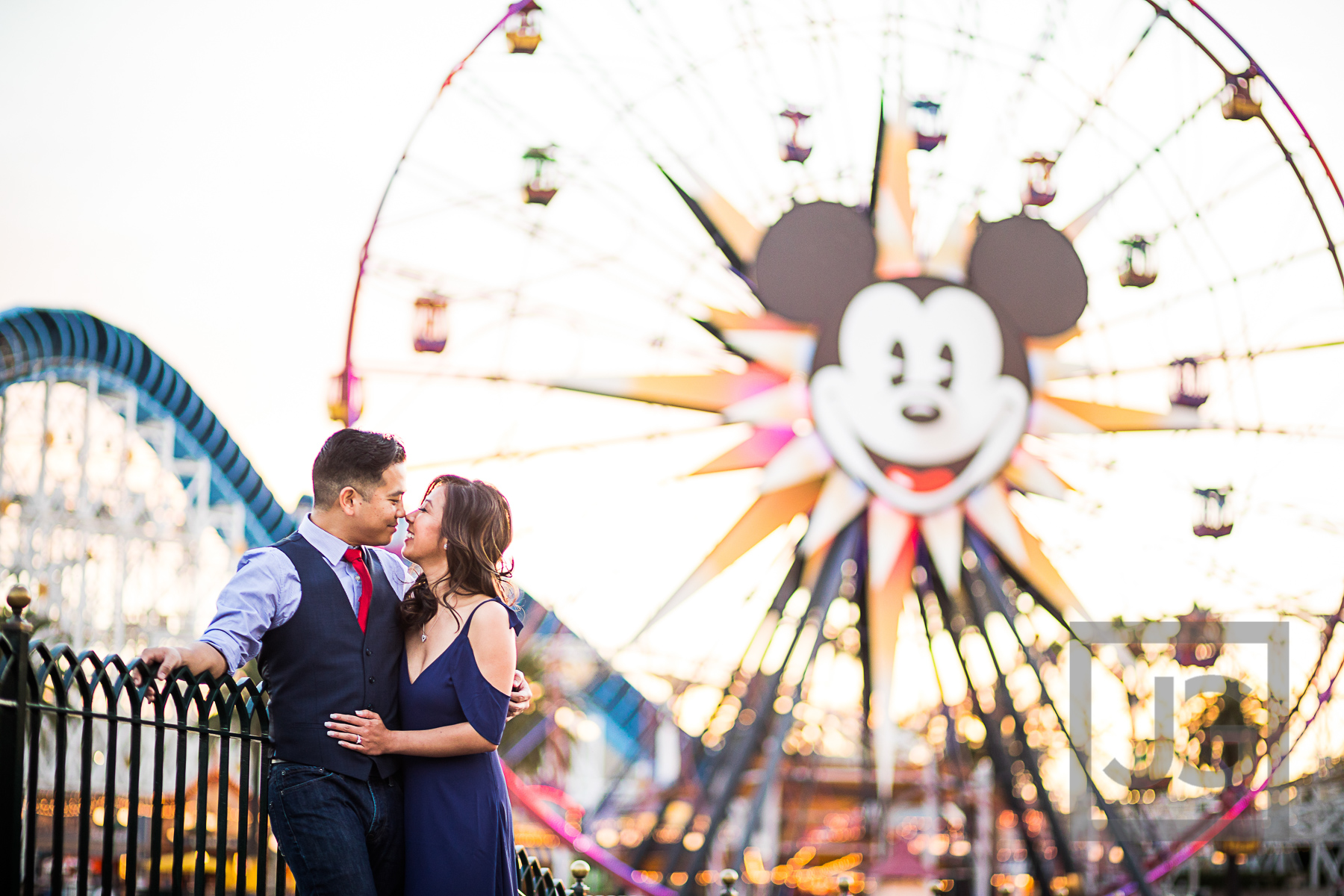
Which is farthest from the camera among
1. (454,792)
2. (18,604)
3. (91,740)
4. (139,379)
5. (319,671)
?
(139,379)

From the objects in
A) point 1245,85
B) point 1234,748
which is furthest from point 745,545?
point 1234,748

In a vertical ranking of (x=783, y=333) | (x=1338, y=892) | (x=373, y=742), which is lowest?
(x=1338, y=892)

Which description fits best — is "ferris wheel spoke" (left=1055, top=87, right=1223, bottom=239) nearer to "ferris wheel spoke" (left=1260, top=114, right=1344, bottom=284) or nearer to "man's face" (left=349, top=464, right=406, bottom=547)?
"ferris wheel spoke" (left=1260, top=114, right=1344, bottom=284)

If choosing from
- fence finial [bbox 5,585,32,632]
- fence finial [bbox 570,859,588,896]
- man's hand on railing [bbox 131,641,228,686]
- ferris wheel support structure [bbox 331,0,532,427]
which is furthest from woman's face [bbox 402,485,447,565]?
ferris wheel support structure [bbox 331,0,532,427]

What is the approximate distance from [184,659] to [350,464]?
735 mm

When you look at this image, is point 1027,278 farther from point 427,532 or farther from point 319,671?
point 319,671

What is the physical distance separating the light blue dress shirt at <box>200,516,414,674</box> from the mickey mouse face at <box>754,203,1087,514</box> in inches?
381

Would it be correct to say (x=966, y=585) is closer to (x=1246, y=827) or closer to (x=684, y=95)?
(x=684, y=95)

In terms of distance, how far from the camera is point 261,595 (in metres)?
3.54

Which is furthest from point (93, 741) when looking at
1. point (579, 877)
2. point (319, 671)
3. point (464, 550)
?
point (579, 877)

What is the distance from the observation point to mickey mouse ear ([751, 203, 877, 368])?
13.5m

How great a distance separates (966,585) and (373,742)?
1087 cm

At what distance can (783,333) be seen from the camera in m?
13.5

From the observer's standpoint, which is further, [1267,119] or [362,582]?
[1267,119]
